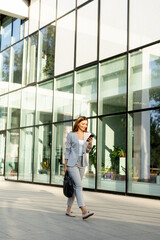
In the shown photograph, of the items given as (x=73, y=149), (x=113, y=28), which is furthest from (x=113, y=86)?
(x=73, y=149)

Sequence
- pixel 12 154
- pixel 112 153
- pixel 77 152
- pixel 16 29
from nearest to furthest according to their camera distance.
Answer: pixel 77 152 → pixel 112 153 → pixel 12 154 → pixel 16 29

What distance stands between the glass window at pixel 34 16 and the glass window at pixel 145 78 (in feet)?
26.3

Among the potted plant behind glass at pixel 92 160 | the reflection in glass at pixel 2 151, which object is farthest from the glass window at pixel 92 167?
the reflection in glass at pixel 2 151

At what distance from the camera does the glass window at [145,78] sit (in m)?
10.5

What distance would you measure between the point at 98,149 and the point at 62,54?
4.93 metres

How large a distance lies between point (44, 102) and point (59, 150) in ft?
8.83

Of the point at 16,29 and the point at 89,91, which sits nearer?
the point at 89,91

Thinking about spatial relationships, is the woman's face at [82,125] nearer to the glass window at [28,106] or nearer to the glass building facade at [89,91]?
the glass building facade at [89,91]

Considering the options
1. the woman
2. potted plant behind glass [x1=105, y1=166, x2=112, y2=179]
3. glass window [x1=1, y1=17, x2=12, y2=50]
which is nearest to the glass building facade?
potted plant behind glass [x1=105, y1=166, x2=112, y2=179]

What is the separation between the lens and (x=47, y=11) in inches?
659

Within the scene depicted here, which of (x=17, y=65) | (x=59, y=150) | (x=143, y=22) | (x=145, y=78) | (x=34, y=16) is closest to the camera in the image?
(x=145, y=78)

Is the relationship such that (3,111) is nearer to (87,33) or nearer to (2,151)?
(2,151)

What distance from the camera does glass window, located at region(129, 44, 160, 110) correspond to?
1047 centimetres

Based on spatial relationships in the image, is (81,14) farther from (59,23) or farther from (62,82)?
(62,82)
